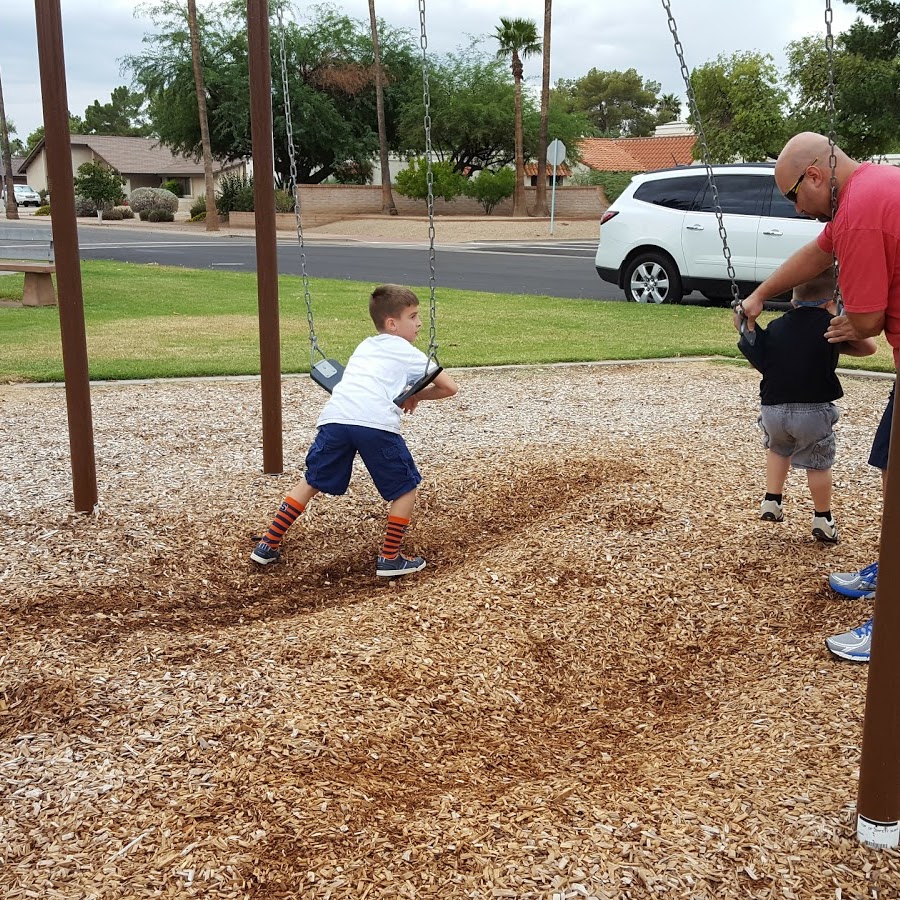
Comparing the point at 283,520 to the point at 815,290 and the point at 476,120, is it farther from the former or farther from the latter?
the point at 476,120

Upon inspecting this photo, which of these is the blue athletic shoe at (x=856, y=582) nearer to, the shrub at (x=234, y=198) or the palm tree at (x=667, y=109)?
the shrub at (x=234, y=198)

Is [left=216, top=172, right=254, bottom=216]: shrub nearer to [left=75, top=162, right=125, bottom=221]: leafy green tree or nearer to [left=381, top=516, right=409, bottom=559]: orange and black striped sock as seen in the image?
[left=75, top=162, right=125, bottom=221]: leafy green tree

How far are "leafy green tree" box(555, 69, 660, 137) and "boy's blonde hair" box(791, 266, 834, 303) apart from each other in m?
96.0

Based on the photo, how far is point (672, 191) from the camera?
13594 mm

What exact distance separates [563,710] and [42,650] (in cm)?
178

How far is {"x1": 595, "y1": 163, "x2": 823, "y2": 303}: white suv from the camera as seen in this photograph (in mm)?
12773

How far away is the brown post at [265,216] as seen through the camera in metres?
5.38

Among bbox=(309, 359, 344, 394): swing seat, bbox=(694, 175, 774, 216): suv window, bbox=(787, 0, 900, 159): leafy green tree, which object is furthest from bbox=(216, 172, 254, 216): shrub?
bbox=(309, 359, 344, 394): swing seat

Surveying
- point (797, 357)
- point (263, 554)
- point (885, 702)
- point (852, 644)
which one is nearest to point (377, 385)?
point (263, 554)

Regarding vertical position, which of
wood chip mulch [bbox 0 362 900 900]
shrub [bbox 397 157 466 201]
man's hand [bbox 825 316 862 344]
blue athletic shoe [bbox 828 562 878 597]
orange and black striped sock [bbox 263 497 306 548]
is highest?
shrub [bbox 397 157 466 201]

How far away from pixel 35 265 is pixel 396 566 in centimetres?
1047

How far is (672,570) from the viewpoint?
174 inches

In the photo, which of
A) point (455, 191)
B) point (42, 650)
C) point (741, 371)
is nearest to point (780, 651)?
point (42, 650)

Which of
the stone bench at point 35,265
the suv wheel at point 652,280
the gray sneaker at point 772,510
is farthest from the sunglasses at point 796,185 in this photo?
the stone bench at point 35,265
